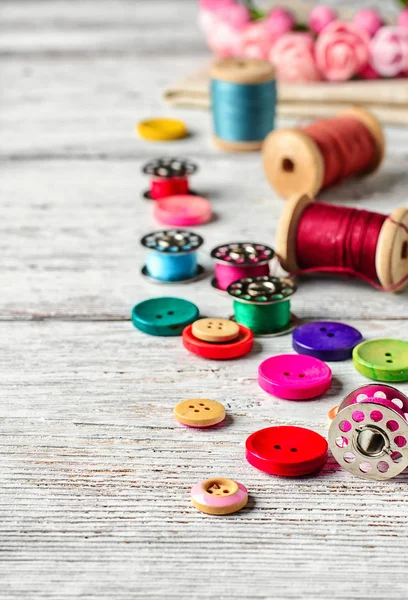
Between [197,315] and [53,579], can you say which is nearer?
[53,579]

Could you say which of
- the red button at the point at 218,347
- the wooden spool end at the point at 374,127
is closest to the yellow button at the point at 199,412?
the red button at the point at 218,347

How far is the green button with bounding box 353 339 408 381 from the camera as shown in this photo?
1.27m

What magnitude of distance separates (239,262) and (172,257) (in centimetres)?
13

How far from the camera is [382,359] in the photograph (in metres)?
1.31

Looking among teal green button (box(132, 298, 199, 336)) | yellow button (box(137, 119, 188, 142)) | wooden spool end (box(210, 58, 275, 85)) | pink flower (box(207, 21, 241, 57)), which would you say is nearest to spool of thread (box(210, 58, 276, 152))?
wooden spool end (box(210, 58, 275, 85))

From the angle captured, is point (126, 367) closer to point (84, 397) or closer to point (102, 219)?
point (84, 397)

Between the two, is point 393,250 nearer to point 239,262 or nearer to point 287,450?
point 239,262

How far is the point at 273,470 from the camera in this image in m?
1.08

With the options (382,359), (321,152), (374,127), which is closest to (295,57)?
(374,127)

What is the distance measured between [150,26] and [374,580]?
3.13 metres

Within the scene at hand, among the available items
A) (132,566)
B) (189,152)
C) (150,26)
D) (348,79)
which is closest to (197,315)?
(132,566)

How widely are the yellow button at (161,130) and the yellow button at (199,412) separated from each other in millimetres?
1276

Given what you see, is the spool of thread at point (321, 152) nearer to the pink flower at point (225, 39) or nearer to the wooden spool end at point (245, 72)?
the wooden spool end at point (245, 72)

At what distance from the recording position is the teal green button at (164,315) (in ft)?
4.68
